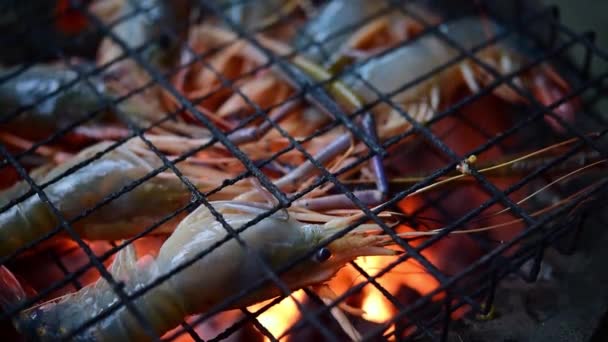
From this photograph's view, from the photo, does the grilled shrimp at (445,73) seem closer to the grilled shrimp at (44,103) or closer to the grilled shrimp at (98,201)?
the grilled shrimp at (98,201)

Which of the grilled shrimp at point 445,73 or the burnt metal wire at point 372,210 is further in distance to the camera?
the grilled shrimp at point 445,73

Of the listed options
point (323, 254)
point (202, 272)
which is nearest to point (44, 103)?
point (202, 272)

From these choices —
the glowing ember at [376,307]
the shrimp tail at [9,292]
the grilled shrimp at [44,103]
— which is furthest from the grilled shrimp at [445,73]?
the shrimp tail at [9,292]

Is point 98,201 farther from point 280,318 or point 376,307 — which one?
point 376,307

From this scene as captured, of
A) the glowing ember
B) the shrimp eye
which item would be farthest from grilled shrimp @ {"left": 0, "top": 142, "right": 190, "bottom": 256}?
the glowing ember

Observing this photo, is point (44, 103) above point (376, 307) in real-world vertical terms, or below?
above

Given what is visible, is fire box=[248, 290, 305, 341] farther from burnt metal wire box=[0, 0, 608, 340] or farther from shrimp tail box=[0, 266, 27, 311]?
shrimp tail box=[0, 266, 27, 311]

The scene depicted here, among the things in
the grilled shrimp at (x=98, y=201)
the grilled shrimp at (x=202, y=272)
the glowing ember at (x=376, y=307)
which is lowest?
A: the glowing ember at (x=376, y=307)
